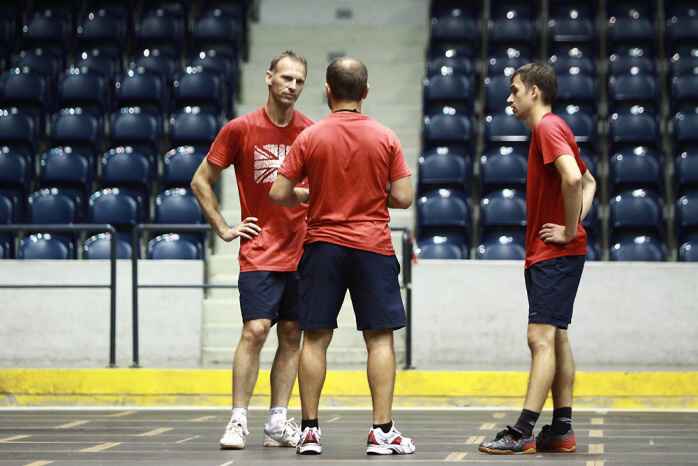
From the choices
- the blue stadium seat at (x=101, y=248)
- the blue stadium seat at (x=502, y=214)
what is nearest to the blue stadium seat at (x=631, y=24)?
the blue stadium seat at (x=502, y=214)

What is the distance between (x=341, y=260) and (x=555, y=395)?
1098 mm

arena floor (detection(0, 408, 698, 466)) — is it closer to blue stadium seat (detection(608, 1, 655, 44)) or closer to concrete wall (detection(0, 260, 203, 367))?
concrete wall (detection(0, 260, 203, 367))

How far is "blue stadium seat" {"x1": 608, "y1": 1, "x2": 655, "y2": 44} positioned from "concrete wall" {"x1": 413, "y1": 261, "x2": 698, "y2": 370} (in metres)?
4.76

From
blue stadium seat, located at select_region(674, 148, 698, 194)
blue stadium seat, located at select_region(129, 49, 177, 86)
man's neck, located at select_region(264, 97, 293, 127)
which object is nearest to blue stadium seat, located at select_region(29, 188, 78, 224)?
blue stadium seat, located at select_region(129, 49, 177, 86)

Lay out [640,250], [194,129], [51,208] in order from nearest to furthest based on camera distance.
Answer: [640,250] < [51,208] < [194,129]

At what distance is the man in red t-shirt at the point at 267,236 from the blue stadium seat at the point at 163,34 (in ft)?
28.5

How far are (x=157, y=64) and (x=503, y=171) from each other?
13.3ft

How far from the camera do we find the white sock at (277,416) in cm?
596

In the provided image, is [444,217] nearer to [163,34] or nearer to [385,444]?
[163,34]

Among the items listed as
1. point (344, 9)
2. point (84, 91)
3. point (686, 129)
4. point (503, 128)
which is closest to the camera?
point (686, 129)

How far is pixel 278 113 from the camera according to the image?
239 inches

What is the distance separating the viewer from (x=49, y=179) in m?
12.0

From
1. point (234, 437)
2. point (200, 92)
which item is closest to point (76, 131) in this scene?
point (200, 92)

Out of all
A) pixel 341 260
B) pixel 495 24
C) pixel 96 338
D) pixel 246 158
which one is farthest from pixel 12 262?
pixel 495 24
